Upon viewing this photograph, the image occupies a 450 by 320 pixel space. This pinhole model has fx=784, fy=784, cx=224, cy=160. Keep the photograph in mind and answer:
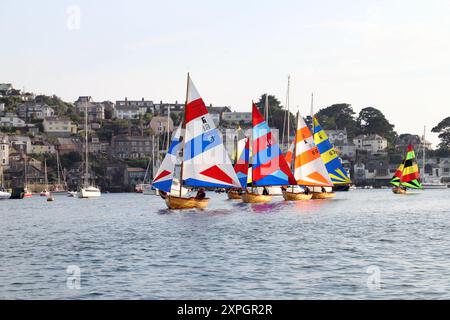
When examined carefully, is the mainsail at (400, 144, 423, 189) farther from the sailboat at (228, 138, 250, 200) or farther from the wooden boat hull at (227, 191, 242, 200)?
the sailboat at (228, 138, 250, 200)

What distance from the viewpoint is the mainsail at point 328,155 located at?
317 feet

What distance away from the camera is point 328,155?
98.2m

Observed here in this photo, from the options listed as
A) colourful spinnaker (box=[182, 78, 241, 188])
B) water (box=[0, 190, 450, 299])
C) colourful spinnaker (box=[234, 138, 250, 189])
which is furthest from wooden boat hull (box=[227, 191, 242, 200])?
water (box=[0, 190, 450, 299])

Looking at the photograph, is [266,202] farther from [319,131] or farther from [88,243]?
[88,243]

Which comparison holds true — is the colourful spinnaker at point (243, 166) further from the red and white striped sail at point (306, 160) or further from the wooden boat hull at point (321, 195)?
the wooden boat hull at point (321, 195)

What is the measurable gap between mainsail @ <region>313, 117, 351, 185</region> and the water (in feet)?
132

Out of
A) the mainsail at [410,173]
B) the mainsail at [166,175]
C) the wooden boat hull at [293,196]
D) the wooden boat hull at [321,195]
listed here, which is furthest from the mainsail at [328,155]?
the mainsail at [166,175]

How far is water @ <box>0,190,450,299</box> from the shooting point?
25859mm

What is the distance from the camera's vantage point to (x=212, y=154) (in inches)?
2463

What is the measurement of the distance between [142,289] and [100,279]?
3006 millimetres

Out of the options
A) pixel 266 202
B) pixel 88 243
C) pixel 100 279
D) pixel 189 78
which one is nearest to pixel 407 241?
pixel 88 243

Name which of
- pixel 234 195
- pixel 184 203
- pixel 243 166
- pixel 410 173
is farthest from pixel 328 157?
pixel 184 203

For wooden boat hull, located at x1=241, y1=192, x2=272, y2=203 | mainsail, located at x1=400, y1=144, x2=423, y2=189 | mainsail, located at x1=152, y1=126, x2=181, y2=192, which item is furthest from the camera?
mainsail, located at x1=400, y1=144, x2=423, y2=189

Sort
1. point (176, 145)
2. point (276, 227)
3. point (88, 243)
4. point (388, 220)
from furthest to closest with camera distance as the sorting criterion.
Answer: point (176, 145) < point (388, 220) < point (276, 227) < point (88, 243)
